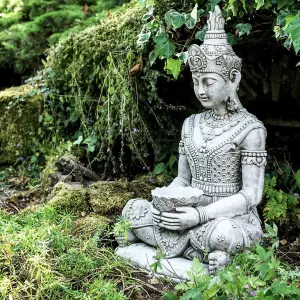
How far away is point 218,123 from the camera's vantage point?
12.3ft

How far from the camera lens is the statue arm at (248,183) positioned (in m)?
3.56

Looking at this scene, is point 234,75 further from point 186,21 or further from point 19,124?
point 19,124

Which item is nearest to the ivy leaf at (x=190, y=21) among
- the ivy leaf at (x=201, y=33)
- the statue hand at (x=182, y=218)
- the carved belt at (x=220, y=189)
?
the ivy leaf at (x=201, y=33)

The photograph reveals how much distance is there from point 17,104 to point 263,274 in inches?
156

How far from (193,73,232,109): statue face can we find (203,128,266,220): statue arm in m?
0.30

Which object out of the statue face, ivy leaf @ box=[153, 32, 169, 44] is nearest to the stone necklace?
the statue face

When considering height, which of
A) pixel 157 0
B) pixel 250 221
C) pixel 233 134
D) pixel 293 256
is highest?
pixel 157 0

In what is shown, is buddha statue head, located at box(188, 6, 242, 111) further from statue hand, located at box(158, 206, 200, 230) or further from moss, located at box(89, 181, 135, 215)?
moss, located at box(89, 181, 135, 215)

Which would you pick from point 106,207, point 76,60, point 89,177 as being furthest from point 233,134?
point 76,60

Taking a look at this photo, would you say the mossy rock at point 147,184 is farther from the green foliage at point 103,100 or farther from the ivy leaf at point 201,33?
the ivy leaf at point 201,33

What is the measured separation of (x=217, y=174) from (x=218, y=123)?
13.5 inches

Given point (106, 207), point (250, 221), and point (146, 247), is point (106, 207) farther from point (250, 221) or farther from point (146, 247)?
point (250, 221)

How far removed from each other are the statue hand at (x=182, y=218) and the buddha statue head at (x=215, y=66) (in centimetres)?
72

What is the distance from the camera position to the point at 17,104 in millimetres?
6117
